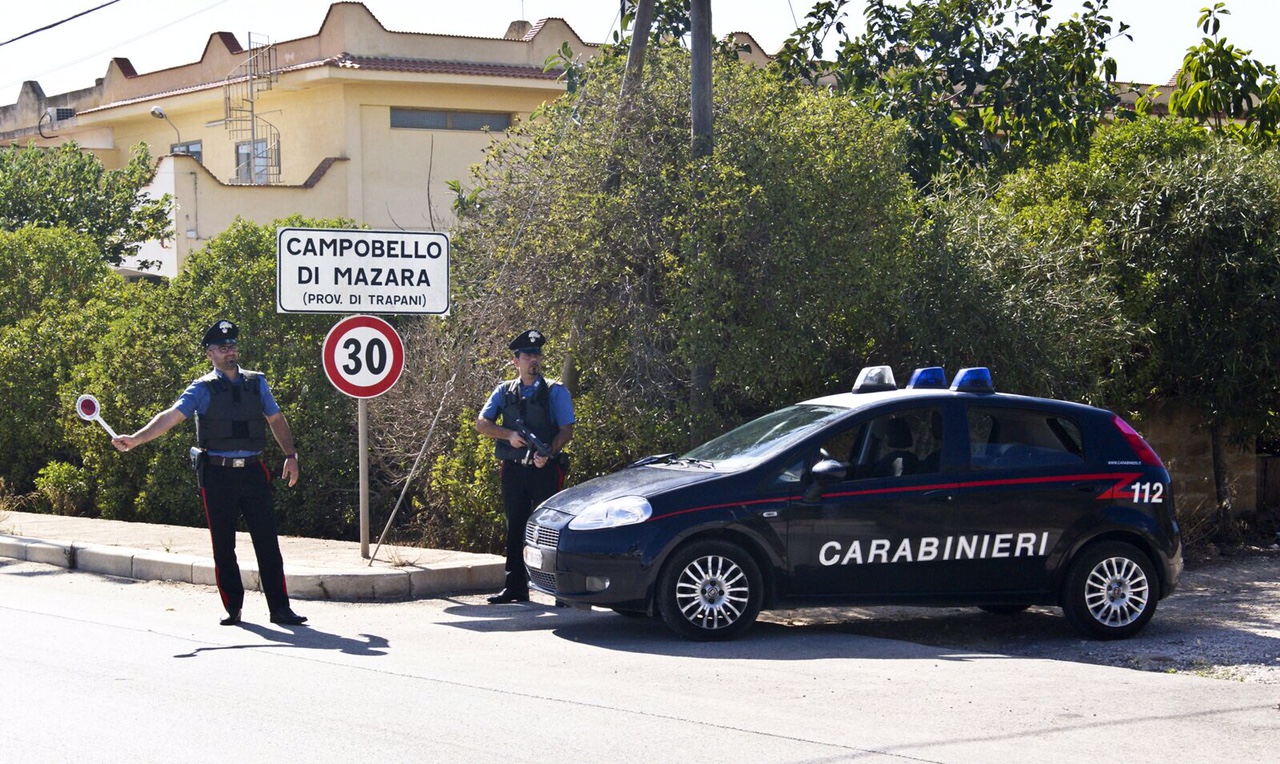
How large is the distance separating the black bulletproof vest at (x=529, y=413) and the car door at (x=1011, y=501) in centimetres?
289

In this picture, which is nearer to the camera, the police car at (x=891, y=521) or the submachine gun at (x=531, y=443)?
the police car at (x=891, y=521)

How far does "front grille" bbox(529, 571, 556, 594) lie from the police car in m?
0.02

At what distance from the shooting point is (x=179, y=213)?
26.8 meters

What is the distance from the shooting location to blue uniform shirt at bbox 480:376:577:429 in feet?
32.4

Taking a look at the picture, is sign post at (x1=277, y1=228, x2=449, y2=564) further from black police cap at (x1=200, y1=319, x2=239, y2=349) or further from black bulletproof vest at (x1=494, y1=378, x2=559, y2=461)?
black police cap at (x1=200, y1=319, x2=239, y2=349)

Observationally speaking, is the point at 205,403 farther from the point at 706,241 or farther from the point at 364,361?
the point at 706,241

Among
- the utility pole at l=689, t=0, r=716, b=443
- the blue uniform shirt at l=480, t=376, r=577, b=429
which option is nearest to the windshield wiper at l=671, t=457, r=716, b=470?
the blue uniform shirt at l=480, t=376, r=577, b=429

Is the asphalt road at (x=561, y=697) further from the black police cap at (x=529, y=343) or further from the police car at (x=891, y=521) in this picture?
the black police cap at (x=529, y=343)

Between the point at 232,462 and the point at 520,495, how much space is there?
2.01 m

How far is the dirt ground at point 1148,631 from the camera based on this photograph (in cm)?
814

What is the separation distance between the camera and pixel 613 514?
8.38 meters

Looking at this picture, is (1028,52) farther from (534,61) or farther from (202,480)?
(534,61)

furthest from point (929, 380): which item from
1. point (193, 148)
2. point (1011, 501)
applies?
point (193, 148)

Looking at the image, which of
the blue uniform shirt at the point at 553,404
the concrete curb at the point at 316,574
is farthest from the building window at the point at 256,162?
the blue uniform shirt at the point at 553,404
